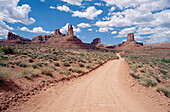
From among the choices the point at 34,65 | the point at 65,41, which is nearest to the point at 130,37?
the point at 65,41

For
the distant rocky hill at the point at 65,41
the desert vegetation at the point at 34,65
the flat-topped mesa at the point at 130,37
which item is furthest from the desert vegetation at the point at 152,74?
the flat-topped mesa at the point at 130,37

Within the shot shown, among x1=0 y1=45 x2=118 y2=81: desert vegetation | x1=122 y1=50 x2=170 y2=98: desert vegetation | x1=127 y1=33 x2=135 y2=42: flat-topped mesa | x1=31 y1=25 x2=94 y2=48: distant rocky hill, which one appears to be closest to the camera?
x1=0 y1=45 x2=118 y2=81: desert vegetation

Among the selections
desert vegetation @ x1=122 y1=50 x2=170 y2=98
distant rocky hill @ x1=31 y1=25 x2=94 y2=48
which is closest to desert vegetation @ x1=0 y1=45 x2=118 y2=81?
desert vegetation @ x1=122 y1=50 x2=170 y2=98

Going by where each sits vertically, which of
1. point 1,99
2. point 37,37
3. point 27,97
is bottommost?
point 27,97

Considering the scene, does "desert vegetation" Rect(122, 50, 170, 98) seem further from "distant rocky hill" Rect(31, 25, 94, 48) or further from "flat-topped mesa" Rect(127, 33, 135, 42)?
"flat-topped mesa" Rect(127, 33, 135, 42)

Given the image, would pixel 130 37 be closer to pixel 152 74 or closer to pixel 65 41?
pixel 65 41

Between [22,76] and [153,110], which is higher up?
[22,76]

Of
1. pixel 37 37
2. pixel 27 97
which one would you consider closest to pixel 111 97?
pixel 27 97

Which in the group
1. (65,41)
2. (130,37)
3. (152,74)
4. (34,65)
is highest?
(130,37)

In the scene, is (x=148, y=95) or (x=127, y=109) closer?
(x=127, y=109)

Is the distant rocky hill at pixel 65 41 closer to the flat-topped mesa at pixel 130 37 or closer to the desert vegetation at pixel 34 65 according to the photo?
the desert vegetation at pixel 34 65

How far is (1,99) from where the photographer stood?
13.2 ft

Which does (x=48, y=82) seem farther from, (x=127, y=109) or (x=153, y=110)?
(x=153, y=110)

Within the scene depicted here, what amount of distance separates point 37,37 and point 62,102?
158 m
